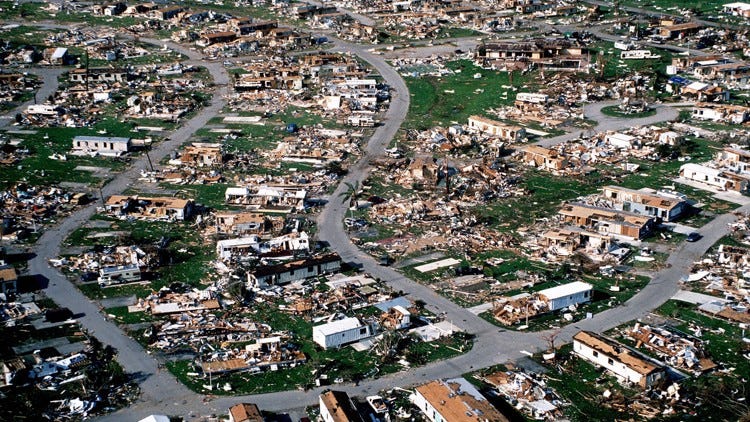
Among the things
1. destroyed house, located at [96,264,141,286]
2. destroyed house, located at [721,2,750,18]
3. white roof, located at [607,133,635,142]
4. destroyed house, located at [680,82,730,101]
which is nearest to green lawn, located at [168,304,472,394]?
destroyed house, located at [96,264,141,286]

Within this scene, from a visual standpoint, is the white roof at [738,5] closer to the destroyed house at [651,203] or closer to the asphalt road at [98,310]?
the destroyed house at [651,203]

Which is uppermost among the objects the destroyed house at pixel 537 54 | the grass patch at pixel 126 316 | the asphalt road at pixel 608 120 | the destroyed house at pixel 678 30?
the destroyed house at pixel 678 30

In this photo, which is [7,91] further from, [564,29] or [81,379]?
[564,29]

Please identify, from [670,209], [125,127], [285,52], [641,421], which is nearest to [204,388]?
[641,421]

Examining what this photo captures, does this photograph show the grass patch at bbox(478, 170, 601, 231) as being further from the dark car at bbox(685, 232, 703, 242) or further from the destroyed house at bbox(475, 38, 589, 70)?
the destroyed house at bbox(475, 38, 589, 70)

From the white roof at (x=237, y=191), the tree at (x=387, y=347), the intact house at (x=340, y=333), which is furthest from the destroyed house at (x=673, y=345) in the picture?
the white roof at (x=237, y=191)

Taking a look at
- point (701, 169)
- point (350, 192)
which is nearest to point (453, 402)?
point (350, 192)
